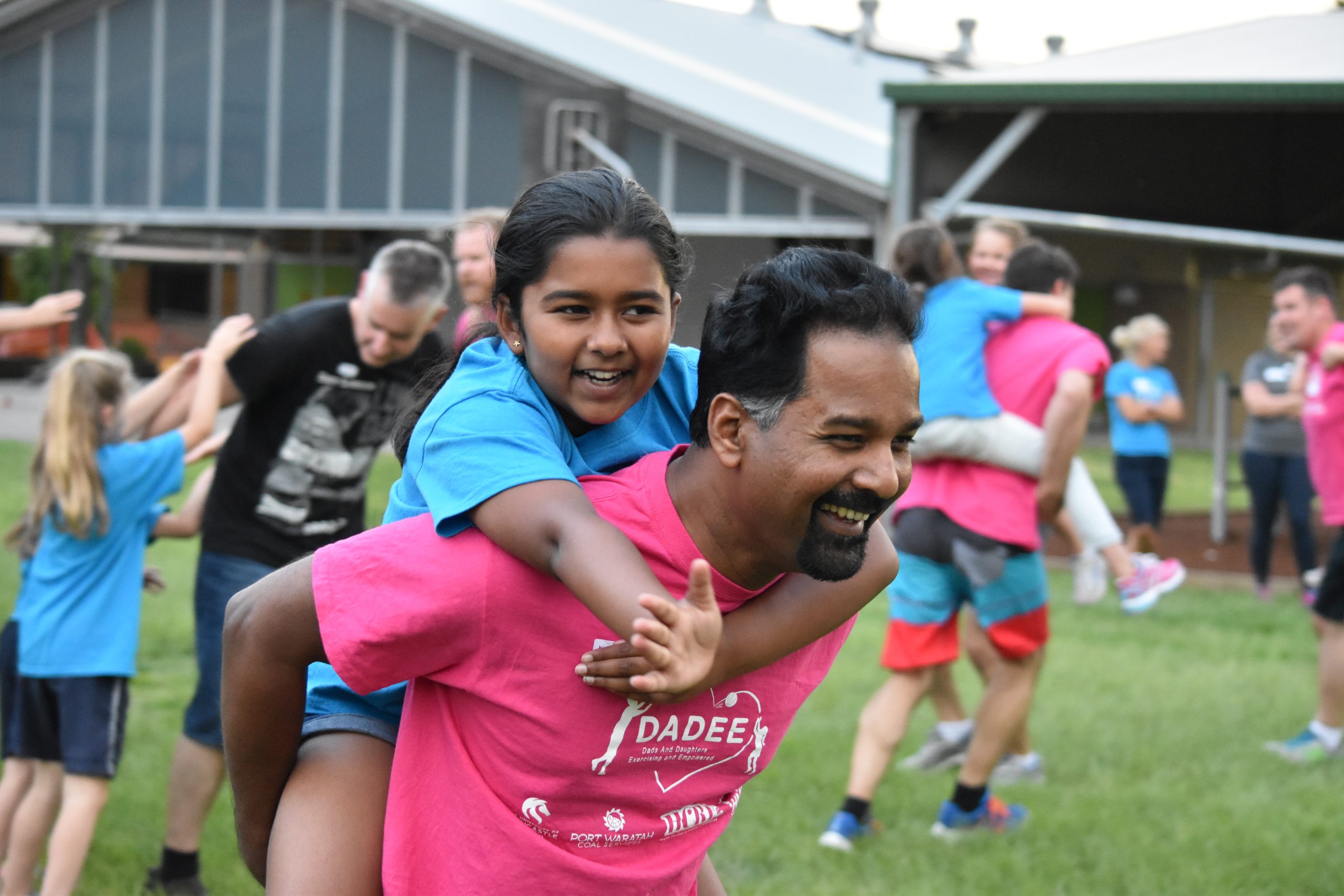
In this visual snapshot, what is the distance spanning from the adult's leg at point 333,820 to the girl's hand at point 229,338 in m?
2.89

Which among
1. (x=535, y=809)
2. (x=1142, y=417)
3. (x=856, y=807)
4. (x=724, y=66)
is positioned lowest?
(x=856, y=807)

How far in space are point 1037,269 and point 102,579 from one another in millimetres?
3834

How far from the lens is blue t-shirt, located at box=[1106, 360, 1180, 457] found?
11672 mm

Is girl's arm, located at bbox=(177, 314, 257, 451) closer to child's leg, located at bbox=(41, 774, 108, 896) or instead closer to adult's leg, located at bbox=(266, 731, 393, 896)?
child's leg, located at bbox=(41, 774, 108, 896)

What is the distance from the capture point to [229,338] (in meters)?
4.91

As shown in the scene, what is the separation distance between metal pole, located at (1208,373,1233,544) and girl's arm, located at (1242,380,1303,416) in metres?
3.54

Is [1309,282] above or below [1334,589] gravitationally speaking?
above

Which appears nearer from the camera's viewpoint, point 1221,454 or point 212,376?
point 212,376

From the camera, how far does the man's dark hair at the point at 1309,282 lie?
7.07m

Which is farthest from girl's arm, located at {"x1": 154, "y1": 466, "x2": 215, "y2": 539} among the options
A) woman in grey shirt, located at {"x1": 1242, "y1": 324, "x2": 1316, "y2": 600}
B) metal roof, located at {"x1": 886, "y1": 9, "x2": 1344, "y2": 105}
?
metal roof, located at {"x1": 886, "y1": 9, "x2": 1344, "y2": 105}

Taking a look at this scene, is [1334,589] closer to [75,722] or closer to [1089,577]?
[1089,577]

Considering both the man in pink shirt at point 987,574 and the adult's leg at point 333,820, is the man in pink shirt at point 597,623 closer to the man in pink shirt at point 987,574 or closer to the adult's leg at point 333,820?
the adult's leg at point 333,820

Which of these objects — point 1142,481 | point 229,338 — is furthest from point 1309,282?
point 229,338

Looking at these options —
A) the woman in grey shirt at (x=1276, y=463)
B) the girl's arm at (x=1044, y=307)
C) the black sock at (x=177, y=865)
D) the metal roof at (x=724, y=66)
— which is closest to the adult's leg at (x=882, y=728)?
the girl's arm at (x=1044, y=307)
